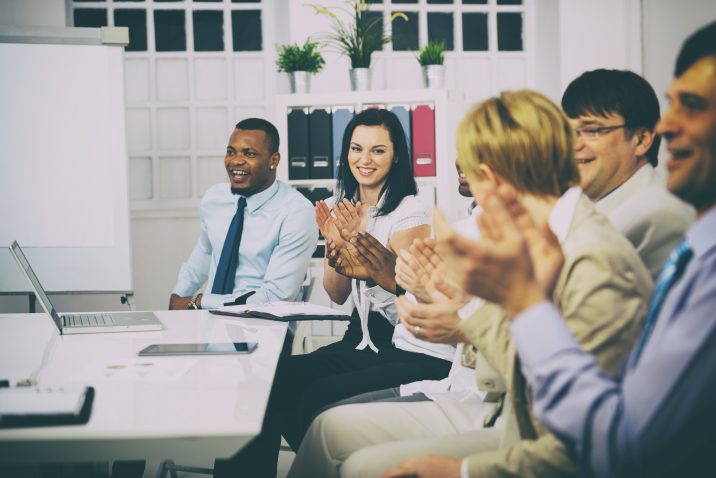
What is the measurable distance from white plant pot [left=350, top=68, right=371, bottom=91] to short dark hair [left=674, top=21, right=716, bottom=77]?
9.96ft

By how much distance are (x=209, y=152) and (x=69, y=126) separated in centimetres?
123

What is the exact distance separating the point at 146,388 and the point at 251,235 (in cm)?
168

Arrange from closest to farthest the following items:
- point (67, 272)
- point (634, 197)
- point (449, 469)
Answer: point (449, 469) < point (634, 197) < point (67, 272)

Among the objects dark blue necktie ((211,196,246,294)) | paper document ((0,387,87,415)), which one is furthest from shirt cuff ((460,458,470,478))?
dark blue necktie ((211,196,246,294))

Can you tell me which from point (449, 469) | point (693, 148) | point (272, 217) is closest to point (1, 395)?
point (449, 469)

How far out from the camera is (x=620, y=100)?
1707 mm

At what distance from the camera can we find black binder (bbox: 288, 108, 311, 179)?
3904 millimetres

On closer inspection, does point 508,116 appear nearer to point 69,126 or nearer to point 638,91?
A: point 638,91

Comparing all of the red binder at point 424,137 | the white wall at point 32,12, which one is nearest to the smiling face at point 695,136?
the red binder at point 424,137

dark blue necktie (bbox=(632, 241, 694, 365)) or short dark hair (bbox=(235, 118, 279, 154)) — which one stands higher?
short dark hair (bbox=(235, 118, 279, 154))

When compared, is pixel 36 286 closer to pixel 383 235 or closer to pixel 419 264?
pixel 419 264

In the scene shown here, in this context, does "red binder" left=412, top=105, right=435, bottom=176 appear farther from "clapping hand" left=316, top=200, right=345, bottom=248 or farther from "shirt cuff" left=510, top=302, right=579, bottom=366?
"shirt cuff" left=510, top=302, right=579, bottom=366

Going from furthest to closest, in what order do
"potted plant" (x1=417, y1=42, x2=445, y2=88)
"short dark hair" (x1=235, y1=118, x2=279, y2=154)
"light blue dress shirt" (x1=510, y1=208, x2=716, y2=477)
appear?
"potted plant" (x1=417, y1=42, x2=445, y2=88), "short dark hair" (x1=235, y1=118, x2=279, y2=154), "light blue dress shirt" (x1=510, y1=208, x2=716, y2=477)

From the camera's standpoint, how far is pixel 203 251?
3172 millimetres
